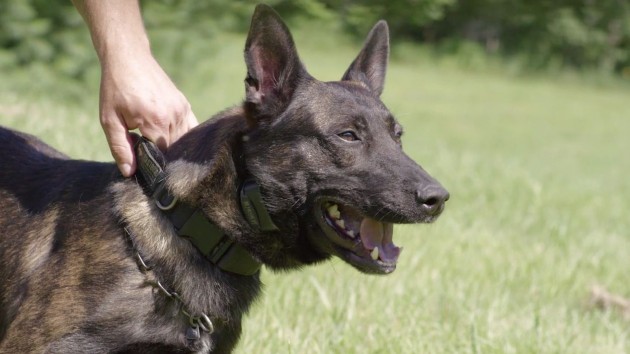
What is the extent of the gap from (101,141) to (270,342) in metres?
4.44

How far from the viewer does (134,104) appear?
→ 324cm

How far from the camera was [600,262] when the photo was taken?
269 inches

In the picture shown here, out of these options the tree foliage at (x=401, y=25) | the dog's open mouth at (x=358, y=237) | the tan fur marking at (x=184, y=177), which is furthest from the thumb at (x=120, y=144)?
the tree foliage at (x=401, y=25)

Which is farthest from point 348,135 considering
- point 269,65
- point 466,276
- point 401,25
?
point 401,25

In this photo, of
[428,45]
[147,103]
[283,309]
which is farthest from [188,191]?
[428,45]

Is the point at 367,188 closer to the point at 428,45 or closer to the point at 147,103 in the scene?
→ the point at 147,103

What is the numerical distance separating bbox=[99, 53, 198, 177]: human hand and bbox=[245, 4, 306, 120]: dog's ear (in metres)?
0.38

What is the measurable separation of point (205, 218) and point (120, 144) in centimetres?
47

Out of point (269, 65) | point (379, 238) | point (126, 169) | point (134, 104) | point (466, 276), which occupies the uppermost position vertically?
point (269, 65)

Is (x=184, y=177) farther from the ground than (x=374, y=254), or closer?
farther from the ground

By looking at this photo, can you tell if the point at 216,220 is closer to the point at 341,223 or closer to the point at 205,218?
the point at 205,218

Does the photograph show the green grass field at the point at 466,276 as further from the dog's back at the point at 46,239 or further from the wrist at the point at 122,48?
the wrist at the point at 122,48

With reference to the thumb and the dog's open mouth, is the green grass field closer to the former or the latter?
the dog's open mouth

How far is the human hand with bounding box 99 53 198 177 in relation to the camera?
3.23 meters
